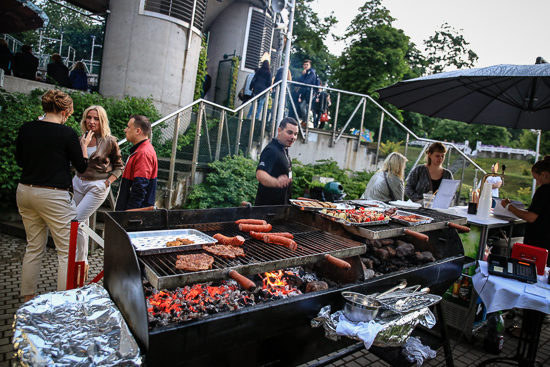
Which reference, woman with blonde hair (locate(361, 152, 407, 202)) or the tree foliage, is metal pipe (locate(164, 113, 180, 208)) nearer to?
woman with blonde hair (locate(361, 152, 407, 202))

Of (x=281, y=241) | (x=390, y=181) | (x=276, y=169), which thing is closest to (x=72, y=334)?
(x=281, y=241)

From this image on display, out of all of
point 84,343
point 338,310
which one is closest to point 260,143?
point 338,310

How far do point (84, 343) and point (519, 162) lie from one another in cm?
4443

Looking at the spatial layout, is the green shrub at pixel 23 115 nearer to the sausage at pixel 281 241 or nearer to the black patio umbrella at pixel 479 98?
the sausage at pixel 281 241

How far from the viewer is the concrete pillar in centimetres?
1021

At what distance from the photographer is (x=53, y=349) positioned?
1966 mm

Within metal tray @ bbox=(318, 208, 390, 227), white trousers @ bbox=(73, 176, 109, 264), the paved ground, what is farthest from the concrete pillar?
metal tray @ bbox=(318, 208, 390, 227)

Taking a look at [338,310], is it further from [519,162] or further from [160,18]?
[519,162]

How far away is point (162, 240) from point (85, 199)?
246cm

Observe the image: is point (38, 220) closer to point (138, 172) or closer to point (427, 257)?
point (138, 172)

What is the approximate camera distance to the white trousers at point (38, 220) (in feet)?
12.4

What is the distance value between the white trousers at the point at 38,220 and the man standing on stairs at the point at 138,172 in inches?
24.7

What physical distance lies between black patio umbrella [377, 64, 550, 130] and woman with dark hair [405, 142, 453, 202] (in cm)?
72

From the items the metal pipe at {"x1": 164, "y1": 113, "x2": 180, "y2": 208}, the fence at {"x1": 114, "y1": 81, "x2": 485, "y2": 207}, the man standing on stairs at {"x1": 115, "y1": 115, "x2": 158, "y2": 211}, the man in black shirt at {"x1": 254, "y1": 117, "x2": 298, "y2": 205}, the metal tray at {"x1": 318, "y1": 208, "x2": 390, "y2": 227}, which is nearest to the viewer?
the metal tray at {"x1": 318, "y1": 208, "x2": 390, "y2": 227}
